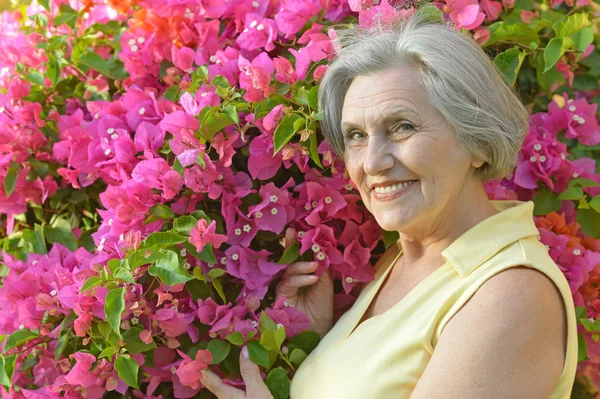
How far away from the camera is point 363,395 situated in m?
1.73

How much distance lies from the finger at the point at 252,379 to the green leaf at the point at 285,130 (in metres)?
0.50

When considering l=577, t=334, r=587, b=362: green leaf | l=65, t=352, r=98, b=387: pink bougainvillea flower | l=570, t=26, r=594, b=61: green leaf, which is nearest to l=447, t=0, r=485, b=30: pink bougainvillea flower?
l=570, t=26, r=594, b=61: green leaf

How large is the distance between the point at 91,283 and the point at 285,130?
0.56 metres

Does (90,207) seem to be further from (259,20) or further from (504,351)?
(504,351)

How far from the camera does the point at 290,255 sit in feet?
6.65

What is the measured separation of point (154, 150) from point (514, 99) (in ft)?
2.85

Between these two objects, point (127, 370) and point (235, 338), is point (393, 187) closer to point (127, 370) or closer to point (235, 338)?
point (235, 338)

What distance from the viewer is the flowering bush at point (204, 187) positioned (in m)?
1.89

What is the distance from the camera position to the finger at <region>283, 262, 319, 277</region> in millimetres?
2025

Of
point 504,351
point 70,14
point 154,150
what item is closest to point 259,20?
point 154,150

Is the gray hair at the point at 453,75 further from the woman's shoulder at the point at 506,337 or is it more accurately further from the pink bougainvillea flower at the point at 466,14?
the woman's shoulder at the point at 506,337

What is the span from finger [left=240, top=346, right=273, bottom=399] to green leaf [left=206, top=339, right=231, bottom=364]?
46mm

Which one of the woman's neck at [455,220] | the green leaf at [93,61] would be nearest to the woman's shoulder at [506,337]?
the woman's neck at [455,220]

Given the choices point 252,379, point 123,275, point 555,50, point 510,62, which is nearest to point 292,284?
point 252,379
